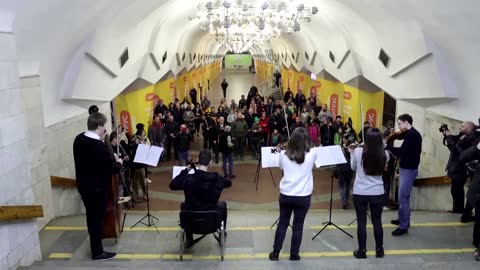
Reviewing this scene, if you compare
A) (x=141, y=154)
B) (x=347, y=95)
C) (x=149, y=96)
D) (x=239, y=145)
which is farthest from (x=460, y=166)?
(x=149, y=96)

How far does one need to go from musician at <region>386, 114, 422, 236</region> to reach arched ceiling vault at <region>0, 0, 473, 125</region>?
203 centimetres

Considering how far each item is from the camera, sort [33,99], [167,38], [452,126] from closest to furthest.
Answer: [33,99] < [452,126] < [167,38]

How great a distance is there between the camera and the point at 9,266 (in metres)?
4.13

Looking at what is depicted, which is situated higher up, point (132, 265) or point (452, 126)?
point (452, 126)

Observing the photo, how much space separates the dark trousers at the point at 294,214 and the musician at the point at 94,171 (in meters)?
1.82

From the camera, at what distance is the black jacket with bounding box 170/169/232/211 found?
436 centimetres

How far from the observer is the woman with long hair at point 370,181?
4.28 m

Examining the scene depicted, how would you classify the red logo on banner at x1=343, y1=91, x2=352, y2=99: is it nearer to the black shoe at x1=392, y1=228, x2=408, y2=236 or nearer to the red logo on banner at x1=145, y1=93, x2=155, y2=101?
the red logo on banner at x1=145, y1=93, x2=155, y2=101

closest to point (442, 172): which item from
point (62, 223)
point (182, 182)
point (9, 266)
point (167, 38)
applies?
point (182, 182)

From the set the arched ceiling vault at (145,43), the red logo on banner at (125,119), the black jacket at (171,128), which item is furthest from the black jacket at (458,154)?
the red logo on banner at (125,119)

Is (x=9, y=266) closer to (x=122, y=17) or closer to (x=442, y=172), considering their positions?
A: (x=122, y=17)

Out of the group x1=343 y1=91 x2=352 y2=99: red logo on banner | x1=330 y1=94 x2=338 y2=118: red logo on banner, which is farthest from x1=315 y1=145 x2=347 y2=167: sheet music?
x1=330 y1=94 x2=338 y2=118: red logo on banner

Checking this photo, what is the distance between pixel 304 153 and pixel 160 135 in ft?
28.1

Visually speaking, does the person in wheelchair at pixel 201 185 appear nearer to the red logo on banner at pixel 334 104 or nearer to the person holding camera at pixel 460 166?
the person holding camera at pixel 460 166
